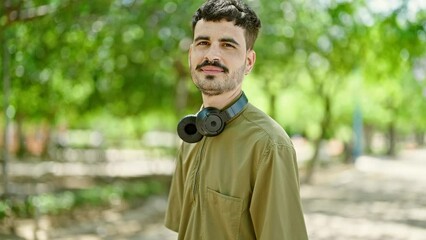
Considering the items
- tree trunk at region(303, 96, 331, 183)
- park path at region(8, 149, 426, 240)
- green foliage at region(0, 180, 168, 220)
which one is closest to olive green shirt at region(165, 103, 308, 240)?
→ park path at region(8, 149, 426, 240)

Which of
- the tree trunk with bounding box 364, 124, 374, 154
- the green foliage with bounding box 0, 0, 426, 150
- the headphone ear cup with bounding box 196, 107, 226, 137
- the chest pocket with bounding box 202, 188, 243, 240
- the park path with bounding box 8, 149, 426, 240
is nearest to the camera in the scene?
the chest pocket with bounding box 202, 188, 243, 240

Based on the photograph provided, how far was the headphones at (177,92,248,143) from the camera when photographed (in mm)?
2168

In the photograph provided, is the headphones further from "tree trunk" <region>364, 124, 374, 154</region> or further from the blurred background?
"tree trunk" <region>364, 124, 374, 154</region>

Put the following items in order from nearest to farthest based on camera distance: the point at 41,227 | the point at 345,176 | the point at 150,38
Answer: the point at 41,227, the point at 150,38, the point at 345,176

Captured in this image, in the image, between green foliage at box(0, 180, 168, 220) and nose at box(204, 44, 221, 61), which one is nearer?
nose at box(204, 44, 221, 61)

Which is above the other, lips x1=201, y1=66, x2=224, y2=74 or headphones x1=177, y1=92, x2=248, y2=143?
lips x1=201, y1=66, x2=224, y2=74

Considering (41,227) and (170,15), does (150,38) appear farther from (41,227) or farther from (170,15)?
(41,227)

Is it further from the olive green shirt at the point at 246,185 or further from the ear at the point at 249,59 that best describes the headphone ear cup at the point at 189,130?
the ear at the point at 249,59

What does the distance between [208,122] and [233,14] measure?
388 millimetres

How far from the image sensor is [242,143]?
2.11m

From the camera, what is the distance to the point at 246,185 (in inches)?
80.8

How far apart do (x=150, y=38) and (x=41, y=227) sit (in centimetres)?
397

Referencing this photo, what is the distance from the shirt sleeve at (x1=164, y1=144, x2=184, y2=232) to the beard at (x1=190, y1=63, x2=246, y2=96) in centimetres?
43

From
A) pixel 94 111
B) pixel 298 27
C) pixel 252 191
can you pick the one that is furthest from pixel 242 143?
pixel 94 111
